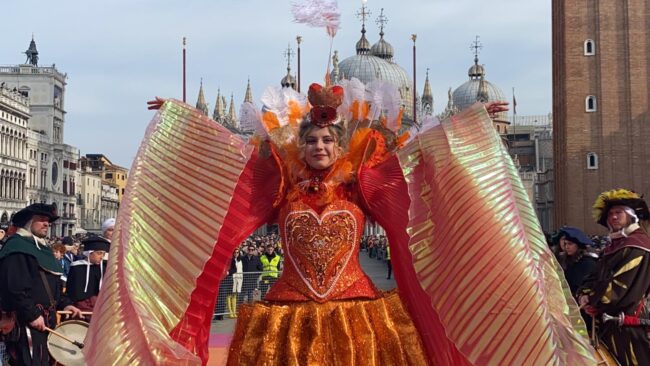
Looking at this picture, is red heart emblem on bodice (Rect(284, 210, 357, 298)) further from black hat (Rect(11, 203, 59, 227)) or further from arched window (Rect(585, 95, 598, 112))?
arched window (Rect(585, 95, 598, 112))

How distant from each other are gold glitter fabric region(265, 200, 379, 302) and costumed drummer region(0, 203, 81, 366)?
265cm

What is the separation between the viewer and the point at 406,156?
11.7 ft

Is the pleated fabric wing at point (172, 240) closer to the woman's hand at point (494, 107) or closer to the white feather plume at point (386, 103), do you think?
the white feather plume at point (386, 103)

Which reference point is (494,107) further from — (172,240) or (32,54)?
(32,54)

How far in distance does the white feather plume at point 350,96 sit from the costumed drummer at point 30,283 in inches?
114

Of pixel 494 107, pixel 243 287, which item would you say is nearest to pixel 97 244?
pixel 494 107

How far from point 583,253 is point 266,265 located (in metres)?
7.31

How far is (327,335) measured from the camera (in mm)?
3412

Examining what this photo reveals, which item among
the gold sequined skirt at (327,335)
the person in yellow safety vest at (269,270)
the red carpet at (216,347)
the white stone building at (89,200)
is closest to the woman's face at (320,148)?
the gold sequined skirt at (327,335)

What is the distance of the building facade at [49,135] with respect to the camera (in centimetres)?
6688

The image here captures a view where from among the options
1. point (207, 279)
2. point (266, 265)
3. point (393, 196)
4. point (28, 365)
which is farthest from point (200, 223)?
point (266, 265)

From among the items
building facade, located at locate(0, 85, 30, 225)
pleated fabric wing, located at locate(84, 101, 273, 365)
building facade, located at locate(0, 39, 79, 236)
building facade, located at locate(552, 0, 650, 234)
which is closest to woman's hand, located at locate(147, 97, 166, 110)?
pleated fabric wing, located at locate(84, 101, 273, 365)

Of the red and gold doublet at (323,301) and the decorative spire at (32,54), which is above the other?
the decorative spire at (32,54)

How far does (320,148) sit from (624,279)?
8.33 feet
